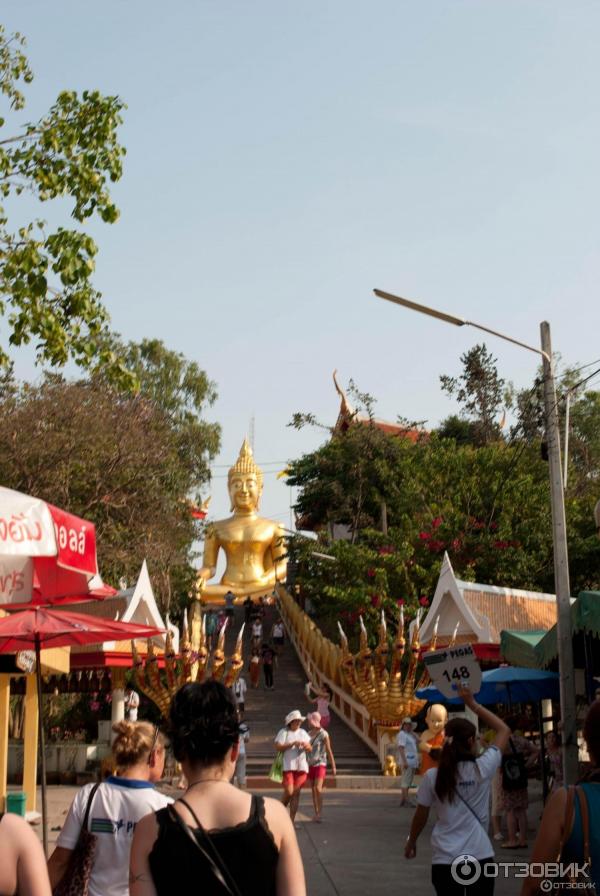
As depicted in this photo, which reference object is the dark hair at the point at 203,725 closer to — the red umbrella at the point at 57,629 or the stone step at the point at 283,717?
the red umbrella at the point at 57,629

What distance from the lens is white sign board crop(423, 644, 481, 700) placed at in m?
7.11

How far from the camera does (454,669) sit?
7.23 meters

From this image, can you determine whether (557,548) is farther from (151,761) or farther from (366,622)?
(366,622)

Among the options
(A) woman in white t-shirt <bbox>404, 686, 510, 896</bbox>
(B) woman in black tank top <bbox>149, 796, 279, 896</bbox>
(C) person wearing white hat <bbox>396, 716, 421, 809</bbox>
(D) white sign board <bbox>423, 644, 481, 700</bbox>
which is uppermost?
(D) white sign board <bbox>423, 644, 481, 700</bbox>

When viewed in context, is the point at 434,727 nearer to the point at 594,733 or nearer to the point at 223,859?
the point at 594,733

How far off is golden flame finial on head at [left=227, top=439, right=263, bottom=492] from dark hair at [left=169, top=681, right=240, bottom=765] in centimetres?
4897

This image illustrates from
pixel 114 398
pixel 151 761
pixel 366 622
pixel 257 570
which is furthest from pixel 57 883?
pixel 257 570

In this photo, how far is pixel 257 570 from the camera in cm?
4969

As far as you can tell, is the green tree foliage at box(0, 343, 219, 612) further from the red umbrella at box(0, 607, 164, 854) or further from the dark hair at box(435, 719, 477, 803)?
the dark hair at box(435, 719, 477, 803)

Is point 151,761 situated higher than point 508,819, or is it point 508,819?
point 151,761

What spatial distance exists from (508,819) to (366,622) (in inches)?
703

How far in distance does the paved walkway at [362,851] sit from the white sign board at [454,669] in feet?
12.4

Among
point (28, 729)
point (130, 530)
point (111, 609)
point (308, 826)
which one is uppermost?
point (130, 530)

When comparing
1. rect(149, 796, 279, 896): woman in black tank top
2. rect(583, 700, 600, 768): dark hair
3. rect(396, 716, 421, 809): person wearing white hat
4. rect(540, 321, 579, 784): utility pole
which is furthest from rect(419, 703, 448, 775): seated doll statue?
rect(149, 796, 279, 896): woman in black tank top
